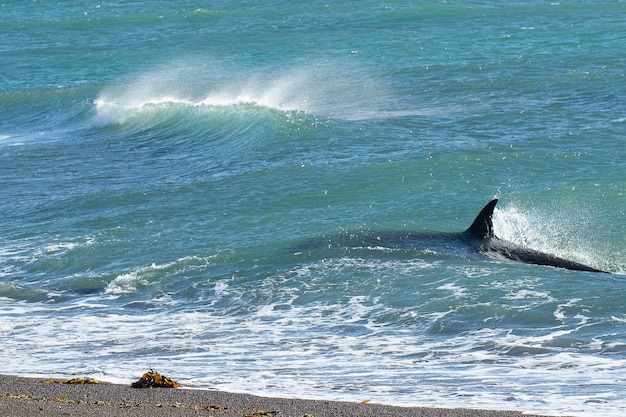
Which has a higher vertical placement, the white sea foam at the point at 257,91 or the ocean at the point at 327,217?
the white sea foam at the point at 257,91

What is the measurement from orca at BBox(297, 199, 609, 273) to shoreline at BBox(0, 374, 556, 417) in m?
5.33

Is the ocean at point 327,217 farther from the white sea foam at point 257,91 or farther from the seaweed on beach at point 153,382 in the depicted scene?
the seaweed on beach at point 153,382

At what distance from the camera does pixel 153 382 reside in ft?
27.7

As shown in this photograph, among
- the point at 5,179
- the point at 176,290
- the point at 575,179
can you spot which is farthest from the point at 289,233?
the point at 5,179

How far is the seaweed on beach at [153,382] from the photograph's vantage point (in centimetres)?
843

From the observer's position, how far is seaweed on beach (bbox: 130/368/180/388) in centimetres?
843

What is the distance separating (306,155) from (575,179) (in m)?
5.28

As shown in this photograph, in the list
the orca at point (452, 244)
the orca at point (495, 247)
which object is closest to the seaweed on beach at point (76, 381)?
the orca at point (452, 244)

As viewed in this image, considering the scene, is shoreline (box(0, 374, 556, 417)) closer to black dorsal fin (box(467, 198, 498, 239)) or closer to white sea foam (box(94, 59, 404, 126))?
black dorsal fin (box(467, 198, 498, 239))

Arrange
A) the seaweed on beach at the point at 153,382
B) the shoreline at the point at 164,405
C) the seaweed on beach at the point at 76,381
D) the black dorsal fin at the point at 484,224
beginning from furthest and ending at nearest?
the black dorsal fin at the point at 484,224 → the seaweed on beach at the point at 76,381 → the seaweed on beach at the point at 153,382 → the shoreline at the point at 164,405

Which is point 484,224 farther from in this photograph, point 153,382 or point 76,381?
point 76,381

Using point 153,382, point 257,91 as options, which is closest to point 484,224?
point 153,382

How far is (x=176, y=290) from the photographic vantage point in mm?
12398

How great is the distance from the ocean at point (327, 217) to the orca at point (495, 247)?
1.14 feet
